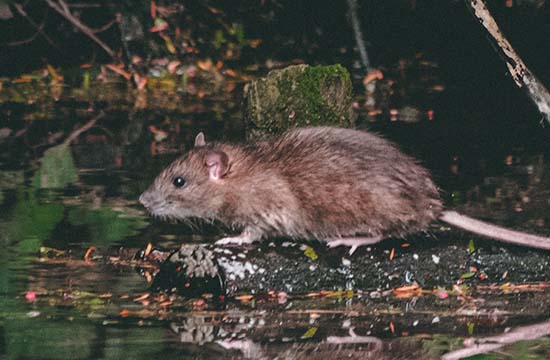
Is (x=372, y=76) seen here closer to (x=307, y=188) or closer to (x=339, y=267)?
(x=307, y=188)

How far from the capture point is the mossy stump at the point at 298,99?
1175 centimetres

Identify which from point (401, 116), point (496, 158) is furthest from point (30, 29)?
point (496, 158)

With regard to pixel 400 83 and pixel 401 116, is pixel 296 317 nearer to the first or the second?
pixel 401 116

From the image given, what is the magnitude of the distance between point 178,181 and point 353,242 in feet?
4.00

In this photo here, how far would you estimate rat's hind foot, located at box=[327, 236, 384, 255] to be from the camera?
8656mm

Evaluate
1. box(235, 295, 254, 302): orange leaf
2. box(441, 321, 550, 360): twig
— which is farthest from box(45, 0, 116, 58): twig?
box(441, 321, 550, 360): twig

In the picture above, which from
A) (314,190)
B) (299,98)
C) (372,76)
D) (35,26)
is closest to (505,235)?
(314,190)

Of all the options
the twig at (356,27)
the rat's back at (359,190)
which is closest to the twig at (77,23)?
the twig at (356,27)

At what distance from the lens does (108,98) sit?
17.0 meters

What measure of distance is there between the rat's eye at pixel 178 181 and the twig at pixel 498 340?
8.04ft

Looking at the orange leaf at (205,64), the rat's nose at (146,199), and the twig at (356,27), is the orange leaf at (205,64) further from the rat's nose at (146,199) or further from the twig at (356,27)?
the rat's nose at (146,199)

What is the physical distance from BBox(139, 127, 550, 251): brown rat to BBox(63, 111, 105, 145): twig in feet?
17.3

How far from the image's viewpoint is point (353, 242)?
8.66 m

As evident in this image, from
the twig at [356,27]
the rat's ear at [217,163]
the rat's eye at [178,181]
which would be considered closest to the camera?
the rat's ear at [217,163]
